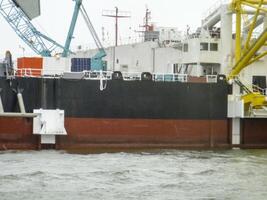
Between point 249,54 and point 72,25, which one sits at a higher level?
point 72,25

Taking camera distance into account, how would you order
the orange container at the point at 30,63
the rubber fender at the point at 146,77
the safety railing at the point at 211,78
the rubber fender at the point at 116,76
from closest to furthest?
the rubber fender at the point at 116,76, the rubber fender at the point at 146,77, the safety railing at the point at 211,78, the orange container at the point at 30,63

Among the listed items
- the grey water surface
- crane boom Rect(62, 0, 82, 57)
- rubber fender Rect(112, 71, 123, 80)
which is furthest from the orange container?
the grey water surface

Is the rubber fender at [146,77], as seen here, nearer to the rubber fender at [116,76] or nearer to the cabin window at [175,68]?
the rubber fender at [116,76]

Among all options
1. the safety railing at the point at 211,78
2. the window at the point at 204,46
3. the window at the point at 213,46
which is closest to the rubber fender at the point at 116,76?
the safety railing at the point at 211,78

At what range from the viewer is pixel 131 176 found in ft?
67.3

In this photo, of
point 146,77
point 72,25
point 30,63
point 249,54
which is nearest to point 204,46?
point 249,54

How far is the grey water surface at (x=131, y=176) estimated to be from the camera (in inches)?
674

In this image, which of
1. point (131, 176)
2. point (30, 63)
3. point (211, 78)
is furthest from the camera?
point (211, 78)

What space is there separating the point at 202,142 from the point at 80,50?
39.4 metres

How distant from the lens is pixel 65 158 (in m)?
25.3

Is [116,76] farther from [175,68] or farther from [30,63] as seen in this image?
[175,68]

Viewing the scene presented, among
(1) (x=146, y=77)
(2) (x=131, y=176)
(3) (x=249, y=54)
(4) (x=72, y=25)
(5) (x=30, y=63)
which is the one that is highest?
(4) (x=72, y=25)

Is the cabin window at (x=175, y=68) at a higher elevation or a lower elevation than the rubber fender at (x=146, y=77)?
higher

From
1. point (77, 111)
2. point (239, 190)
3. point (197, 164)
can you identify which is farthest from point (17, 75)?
point (239, 190)
